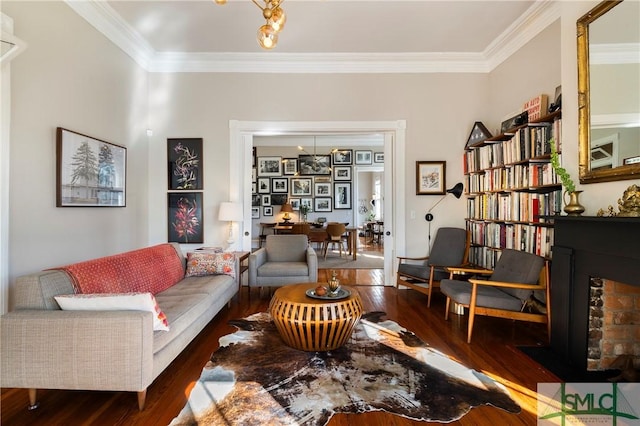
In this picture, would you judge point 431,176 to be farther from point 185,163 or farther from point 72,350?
point 72,350

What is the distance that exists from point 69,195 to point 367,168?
6.81 metres

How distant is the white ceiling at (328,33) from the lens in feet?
10.6

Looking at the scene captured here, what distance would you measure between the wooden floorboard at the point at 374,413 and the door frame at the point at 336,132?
3.72 ft

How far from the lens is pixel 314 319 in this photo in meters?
2.30

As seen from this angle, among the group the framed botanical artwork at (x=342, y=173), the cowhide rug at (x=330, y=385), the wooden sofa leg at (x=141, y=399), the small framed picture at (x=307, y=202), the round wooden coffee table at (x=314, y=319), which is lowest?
the cowhide rug at (x=330, y=385)

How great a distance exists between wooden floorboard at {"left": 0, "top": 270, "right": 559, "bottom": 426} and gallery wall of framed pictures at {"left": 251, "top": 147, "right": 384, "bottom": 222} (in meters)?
4.79

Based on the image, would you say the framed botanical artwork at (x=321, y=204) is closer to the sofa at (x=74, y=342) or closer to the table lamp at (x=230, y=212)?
the table lamp at (x=230, y=212)

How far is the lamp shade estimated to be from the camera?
4.15 meters

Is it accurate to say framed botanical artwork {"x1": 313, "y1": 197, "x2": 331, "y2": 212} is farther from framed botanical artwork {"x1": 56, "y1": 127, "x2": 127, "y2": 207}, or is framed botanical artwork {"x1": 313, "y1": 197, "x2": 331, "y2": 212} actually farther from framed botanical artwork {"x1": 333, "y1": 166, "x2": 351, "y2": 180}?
framed botanical artwork {"x1": 56, "y1": 127, "x2": 127, "y2": 207}

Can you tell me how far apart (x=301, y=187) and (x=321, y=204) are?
746 millimetres

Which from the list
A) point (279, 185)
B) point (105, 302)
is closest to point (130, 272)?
point (105, 302)

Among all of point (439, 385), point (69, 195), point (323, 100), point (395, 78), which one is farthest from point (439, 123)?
point (69, 195)

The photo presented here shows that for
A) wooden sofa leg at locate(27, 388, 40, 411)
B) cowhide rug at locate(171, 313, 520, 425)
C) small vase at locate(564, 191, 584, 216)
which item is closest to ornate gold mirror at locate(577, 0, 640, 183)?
small vase at locate(564, 191, 584, 216)

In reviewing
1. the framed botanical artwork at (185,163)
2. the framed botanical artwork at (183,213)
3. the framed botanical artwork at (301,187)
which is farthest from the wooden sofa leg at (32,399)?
the framed botanical artwork at (301,187)
